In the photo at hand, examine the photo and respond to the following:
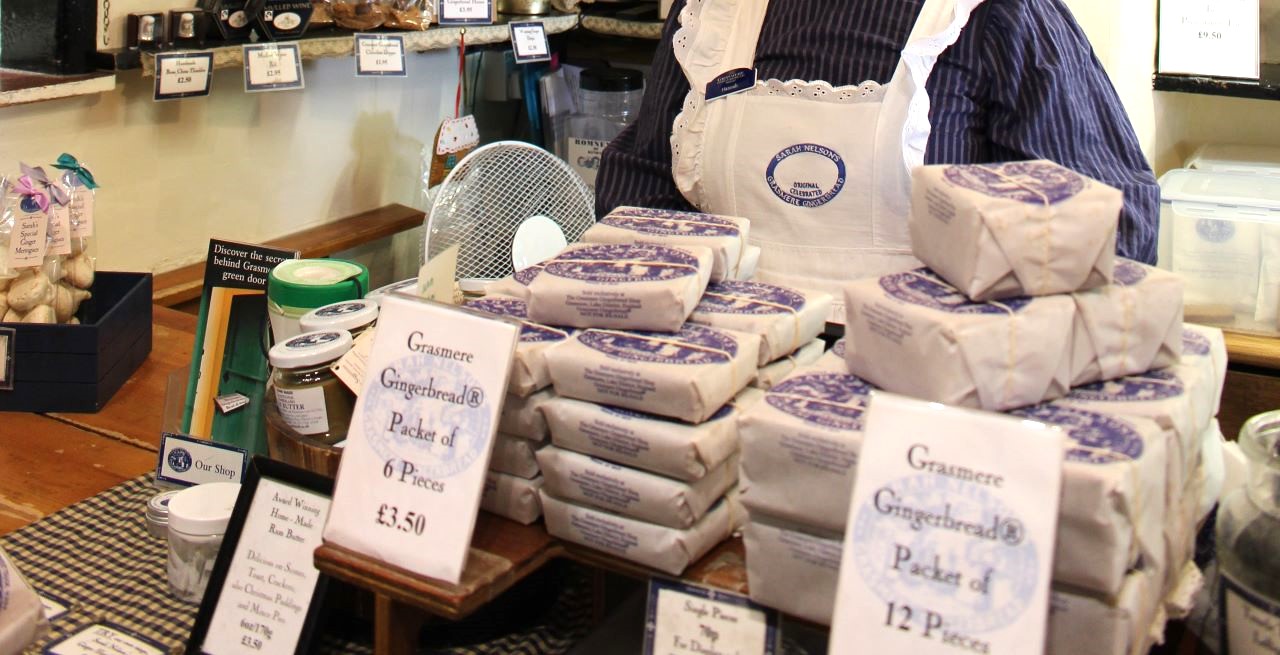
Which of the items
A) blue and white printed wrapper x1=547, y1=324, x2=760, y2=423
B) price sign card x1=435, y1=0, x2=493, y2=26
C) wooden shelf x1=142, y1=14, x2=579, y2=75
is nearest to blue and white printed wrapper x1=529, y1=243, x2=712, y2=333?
blue and white printed wrapper x1=547, y1=324, x2=760, y2=423

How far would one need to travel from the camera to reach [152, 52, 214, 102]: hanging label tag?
230 centimetres

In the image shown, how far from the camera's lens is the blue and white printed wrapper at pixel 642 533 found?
1035 mm

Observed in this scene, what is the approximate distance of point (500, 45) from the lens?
11.2 ft

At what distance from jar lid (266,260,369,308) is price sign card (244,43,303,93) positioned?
3.41 ft

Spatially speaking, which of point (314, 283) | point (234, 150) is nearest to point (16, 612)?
point (314, 283)

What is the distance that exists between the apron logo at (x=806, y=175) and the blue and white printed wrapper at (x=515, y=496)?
31.7 inches

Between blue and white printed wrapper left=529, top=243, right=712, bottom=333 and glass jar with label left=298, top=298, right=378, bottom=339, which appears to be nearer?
blue and white printed wrapper left=529, top=243, right=712, bottom=333

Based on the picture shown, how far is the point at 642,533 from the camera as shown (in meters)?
1.05

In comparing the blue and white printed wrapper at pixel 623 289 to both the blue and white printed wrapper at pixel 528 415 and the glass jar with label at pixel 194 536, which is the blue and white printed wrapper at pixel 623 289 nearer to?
the blue and white printed wrapper at pixel 528 415

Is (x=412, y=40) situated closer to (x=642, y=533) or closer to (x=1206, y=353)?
(x=642, y=533)

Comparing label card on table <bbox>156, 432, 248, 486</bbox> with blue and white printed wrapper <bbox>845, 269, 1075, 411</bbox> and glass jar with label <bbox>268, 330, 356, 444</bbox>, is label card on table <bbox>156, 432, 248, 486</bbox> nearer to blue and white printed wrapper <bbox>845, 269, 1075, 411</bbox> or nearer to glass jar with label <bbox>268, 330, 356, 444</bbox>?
glass jar with label <bbox>268, 330, 356, 444</bbox>

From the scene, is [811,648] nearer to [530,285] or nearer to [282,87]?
[530,285]

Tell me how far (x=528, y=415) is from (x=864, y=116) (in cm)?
86

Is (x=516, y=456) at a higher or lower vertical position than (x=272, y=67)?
lower
